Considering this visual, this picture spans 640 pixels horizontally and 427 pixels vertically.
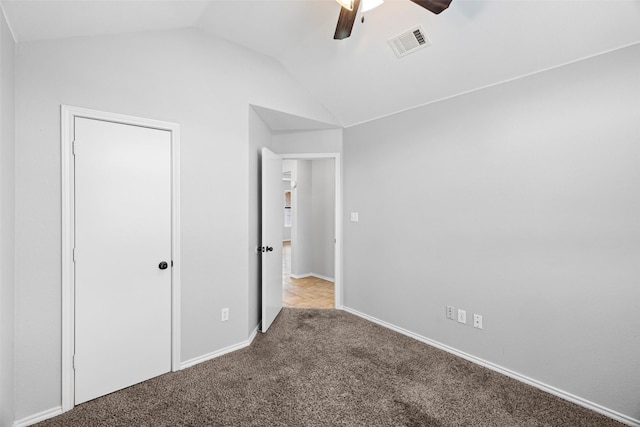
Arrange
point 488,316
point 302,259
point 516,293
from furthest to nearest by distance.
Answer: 1. point 302,259
2. point 488,316
3. point 516,293

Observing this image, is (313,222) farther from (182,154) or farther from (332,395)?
(332,395)

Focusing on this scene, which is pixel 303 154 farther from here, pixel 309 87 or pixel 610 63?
pixel 610 63

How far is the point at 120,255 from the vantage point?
2.04 metres

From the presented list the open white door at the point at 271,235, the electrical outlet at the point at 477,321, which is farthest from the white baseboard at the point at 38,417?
the electrical outlet at the point at 477,321

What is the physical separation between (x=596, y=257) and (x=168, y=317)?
3176mm

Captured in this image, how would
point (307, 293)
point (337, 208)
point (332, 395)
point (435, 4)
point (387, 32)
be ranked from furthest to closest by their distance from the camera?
1. point (307, 293)
2. point (337, 208)
3. point (387, 32)
4. point (332, 395)
5. point (435, 4)

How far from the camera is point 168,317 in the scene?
228 centimetres

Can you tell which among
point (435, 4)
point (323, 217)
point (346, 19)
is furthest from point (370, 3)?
point (323, 217)

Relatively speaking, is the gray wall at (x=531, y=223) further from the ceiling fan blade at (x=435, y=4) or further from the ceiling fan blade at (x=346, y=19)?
the ceiling fan blade at (x=346, y=19)

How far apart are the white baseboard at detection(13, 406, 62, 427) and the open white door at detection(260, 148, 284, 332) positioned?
62.9 inches

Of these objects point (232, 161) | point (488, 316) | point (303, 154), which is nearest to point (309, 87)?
point (303, 154)

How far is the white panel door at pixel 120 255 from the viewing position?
75.4 inches

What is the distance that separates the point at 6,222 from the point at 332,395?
2269 millimetres

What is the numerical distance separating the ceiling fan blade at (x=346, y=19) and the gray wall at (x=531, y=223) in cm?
138
